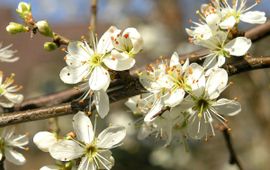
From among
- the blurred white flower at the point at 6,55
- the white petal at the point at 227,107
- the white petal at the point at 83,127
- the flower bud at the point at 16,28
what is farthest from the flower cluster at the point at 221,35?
the blurred white flower at the point at 6,55

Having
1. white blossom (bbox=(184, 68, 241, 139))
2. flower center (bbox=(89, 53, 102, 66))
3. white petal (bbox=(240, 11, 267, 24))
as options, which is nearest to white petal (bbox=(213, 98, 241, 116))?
white blossom (bbox=(184, 68, 241, 139))

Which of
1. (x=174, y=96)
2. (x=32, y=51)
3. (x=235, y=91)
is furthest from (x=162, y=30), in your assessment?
(x=32, y=51)

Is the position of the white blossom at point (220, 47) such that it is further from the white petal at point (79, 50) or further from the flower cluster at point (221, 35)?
the white petal at point (79, 50)

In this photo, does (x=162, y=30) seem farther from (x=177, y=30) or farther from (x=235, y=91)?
(x=235, y=91)

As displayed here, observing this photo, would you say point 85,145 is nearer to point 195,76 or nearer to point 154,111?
point 154,111

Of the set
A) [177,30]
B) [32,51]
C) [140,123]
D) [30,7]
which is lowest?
[32,51]

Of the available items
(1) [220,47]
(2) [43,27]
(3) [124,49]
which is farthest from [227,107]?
(2) [43,27]

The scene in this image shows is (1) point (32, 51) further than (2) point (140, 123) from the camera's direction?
Yes

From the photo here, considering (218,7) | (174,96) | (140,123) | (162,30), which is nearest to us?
(174,96)
